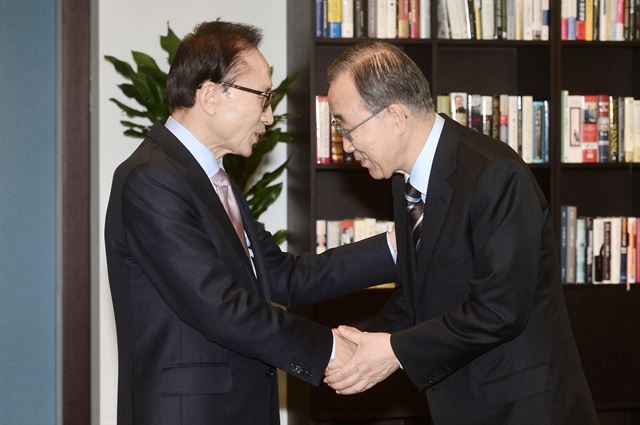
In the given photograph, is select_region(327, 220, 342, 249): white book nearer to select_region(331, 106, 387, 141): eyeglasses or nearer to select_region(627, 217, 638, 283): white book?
select_region(627, 217, 638, 283): white book

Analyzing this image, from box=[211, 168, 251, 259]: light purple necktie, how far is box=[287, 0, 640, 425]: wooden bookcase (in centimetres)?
141

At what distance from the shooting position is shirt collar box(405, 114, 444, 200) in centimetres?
248

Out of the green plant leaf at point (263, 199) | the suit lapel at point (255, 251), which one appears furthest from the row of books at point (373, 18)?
the suit lapel at point (255, 251)

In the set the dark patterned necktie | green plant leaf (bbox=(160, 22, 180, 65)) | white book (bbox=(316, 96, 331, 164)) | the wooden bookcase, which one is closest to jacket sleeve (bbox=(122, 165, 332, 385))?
the dark patterned necktie

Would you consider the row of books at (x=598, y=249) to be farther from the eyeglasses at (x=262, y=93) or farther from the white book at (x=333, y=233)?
the eyeglasses at (x=262, y=93)

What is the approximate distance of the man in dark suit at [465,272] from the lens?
7.24ft

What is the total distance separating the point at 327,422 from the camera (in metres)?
4.11

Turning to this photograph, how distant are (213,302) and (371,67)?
2.50ft

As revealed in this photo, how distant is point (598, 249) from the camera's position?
4230 millimetres

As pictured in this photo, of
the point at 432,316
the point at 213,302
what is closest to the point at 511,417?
the point at 432,316

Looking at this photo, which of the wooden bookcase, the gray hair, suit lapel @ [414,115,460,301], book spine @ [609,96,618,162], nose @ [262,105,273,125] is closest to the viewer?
suit lapel @ [414,115,460,301]

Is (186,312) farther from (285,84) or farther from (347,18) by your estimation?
(347,18)

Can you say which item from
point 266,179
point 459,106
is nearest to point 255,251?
point 266,179

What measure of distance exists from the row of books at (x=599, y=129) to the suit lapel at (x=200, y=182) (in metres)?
2.29
